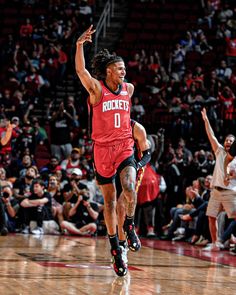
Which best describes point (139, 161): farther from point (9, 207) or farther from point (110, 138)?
point (9, 207)

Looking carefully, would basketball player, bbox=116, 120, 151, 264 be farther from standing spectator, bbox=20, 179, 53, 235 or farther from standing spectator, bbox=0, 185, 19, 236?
standing spectator, bbox=20, 179, 53, 235

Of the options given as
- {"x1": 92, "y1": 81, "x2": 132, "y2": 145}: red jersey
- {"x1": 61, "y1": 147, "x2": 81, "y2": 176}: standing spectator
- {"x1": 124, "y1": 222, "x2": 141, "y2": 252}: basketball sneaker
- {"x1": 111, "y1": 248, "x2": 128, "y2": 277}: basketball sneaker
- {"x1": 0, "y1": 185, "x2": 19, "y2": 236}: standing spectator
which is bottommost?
{"x1": 0, "y1": 185, "x2": 19, "y2": 236}: standing spectator

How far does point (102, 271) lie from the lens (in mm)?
7098

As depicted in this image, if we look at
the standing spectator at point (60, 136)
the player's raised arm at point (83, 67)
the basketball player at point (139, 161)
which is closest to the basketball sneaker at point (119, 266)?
the basketball player at point (139, 161)

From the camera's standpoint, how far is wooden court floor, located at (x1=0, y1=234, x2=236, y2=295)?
229 inches

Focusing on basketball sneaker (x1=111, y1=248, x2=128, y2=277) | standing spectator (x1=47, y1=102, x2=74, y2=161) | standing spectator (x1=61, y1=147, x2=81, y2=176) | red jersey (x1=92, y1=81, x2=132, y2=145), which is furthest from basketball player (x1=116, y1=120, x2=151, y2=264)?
standing spectator (x1=47, y1=102, x2=74, y2=161)

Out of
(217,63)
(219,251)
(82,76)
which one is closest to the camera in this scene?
(82,76)

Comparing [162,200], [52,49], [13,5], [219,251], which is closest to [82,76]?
[219,251]

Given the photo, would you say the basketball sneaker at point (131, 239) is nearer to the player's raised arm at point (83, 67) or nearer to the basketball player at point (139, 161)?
the basketball player at point (139, 161)

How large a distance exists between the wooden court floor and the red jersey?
132cm

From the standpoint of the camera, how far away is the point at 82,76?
22.4ft

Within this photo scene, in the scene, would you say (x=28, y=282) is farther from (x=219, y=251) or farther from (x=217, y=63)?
(x=217, y=63)

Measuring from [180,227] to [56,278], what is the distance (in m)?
7.41

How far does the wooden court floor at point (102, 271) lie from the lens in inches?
229
